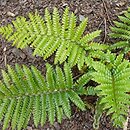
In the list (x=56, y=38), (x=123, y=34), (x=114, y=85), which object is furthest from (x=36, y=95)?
(x=123, y=34)

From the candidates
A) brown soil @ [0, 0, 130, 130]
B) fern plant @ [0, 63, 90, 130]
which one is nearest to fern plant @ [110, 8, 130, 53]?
brown soil @ [0, 0, 130, 130]

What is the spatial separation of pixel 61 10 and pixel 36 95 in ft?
3.84

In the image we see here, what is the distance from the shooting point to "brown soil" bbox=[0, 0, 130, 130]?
11.2ft

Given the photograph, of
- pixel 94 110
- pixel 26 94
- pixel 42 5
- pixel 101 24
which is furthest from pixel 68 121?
pixel 42 5

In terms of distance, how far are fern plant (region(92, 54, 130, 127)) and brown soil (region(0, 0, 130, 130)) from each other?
56 centimetres

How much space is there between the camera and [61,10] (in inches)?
150

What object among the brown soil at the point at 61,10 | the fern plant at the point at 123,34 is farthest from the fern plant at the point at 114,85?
the brown soil at the point at 61,10

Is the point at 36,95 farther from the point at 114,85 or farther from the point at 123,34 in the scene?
the point at 123,34

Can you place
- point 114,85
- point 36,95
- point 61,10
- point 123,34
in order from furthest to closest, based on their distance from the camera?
point 61,10 < point 123,34 < point 36,95 < point 114,85

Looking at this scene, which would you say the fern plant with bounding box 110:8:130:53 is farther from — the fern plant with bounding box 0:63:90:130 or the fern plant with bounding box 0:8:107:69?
the fern plant with bounding box 0:63:90:130

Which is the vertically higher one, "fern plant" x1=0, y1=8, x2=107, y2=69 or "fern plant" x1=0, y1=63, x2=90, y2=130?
"fern plant" x1=0, y1=8, x2=107, y2=69

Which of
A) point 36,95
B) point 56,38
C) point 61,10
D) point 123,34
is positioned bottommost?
point 36,95

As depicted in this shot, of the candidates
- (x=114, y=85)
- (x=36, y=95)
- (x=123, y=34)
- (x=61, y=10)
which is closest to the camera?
(x=114, y=85)

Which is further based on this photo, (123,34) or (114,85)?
(123,34)
